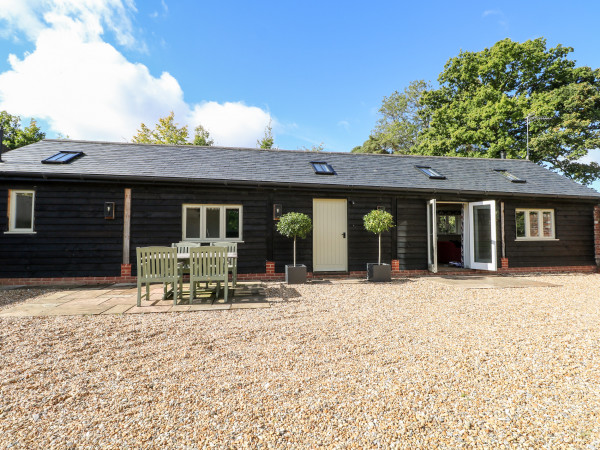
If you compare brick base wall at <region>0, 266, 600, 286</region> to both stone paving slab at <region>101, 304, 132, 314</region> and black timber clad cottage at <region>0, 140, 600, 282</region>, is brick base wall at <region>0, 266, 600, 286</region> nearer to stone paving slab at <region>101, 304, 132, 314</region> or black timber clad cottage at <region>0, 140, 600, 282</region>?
black timber clad cottage at <region>0, 140, 600, 282</region>

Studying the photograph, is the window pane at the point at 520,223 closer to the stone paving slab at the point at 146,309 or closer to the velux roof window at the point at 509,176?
the velux roof window at the point at 509,176

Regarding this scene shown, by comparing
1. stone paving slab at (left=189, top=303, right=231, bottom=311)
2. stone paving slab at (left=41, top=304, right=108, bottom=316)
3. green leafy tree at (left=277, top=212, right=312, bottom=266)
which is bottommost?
stone paving slab at (left=41, top=304, right=108, bottom=316)

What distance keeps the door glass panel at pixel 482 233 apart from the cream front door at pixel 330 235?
4113mm

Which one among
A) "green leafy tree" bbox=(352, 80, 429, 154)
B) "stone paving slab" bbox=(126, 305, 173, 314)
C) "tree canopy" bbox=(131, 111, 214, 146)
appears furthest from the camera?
"green leafy tree" bbox=(352, 80, 429, 154)

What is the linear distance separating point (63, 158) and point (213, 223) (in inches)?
178

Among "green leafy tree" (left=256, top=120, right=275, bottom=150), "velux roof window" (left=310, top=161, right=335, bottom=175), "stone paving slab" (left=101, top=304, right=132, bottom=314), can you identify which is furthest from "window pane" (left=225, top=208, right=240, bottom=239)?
"green leafy tree" (left=256, top=120, right=275, bottom=150)

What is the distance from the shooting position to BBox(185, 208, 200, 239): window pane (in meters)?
7.70

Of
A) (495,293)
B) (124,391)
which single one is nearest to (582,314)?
(495,293)

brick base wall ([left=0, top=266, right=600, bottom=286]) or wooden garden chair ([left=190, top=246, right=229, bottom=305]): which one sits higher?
wooden garden chair ([left=190, top=246, right=229, bottom=305])

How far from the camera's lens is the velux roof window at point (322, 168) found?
868 centimetres

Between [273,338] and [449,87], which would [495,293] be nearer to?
[273,338]

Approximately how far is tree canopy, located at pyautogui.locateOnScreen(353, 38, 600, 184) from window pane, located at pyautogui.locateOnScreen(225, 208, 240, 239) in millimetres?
16720

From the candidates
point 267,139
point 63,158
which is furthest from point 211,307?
point 267,139

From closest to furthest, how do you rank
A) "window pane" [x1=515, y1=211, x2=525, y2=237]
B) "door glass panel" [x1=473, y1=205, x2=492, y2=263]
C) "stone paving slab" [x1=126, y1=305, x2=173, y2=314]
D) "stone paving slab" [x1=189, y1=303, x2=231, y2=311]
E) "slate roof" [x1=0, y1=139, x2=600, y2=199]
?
"stone paving slab" [x1=126, y1=305, x2=173, y2=314], "stone paving slab" [x1=189, y1=303, x2=231, y2=311], "slate roof" [x1=0, y1=139, x2=600, y2=199], "door glass panel" [x1=473, y1=205, x2=492, y2=263], "window pane" [x1=515, y1=211, x2=525, y2=237]
